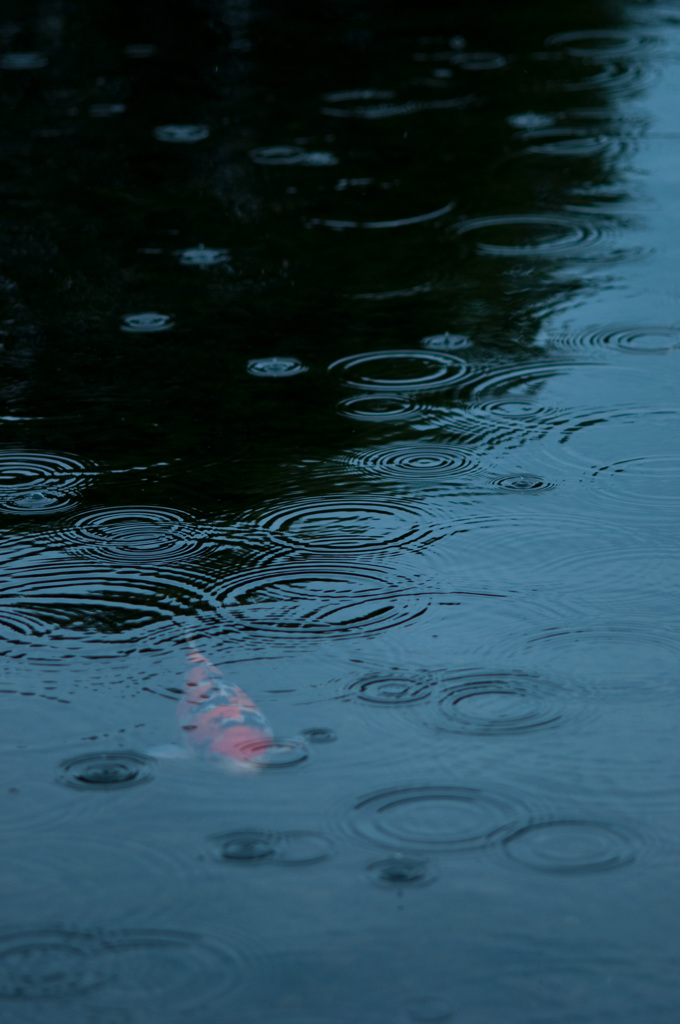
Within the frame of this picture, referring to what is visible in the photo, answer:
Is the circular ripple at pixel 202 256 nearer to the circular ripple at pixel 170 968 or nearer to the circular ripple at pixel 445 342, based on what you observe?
the circular ripple at pixel 445 342

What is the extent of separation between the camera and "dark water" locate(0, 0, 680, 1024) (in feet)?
5.55

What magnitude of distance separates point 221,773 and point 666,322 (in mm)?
2161

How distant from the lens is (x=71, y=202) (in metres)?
4.49

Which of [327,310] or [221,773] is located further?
[327,310]

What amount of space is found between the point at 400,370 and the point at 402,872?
70.1 inches

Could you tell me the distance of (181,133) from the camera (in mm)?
5082

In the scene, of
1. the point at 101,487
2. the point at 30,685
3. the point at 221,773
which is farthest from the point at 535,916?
the point at 101,487

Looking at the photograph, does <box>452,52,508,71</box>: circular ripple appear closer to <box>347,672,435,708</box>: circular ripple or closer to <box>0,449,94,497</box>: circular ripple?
<box>0,449,94,497</box>: circular ripple

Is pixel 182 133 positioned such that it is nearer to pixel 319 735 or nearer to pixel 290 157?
pixel 290 157

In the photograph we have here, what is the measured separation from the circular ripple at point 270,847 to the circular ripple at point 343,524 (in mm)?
832

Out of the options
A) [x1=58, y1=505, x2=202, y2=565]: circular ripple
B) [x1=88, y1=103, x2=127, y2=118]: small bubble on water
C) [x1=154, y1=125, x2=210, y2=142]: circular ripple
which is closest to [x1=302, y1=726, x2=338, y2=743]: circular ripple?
[x1=58, y1=505, x2=202, y2=565]: circular ripple

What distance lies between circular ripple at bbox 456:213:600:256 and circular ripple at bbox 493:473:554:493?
139 centimetres

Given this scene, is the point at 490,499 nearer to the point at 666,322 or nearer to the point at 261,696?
the point at 261,696

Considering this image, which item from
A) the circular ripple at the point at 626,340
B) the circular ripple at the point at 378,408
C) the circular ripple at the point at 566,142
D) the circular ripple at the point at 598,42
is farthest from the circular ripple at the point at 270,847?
the circular ripple at the point at 598,42
